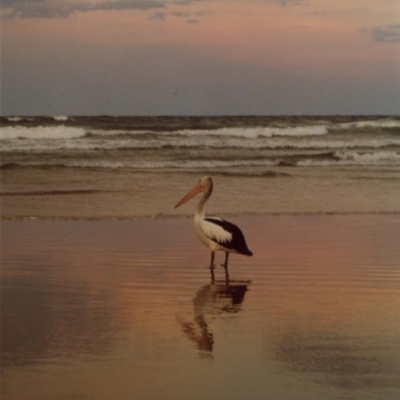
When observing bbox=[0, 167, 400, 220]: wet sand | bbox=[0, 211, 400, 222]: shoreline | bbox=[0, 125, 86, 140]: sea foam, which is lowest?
bbox=[0, 125, 86, 140]: sea foam

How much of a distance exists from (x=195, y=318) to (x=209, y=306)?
43 cm

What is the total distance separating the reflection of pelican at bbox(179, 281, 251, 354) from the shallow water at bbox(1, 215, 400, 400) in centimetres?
1

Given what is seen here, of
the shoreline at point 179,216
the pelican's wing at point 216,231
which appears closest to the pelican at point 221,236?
the pelican's wing at point 216,231

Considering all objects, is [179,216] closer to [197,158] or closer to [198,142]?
[197,158]

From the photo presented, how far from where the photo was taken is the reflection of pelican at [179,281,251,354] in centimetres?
611

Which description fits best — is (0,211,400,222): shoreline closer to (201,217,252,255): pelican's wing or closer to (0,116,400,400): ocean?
(0,116,400,400): ocean

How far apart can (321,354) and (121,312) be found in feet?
5.30

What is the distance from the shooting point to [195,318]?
264 inches

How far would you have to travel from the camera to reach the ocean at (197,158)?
594 inches

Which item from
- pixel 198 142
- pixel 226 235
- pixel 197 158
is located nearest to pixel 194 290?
pixel 226 235

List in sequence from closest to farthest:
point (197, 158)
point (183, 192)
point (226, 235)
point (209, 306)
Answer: point (209, 306)
point (226, 235)
point (183, 192)
point (197, 158)

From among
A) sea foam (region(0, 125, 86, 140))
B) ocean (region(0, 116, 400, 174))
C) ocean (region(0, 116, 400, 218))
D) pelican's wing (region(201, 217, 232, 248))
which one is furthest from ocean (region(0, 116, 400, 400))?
sea foam (region(0, 125, 86, 140))

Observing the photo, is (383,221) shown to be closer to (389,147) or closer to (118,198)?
(118,198)

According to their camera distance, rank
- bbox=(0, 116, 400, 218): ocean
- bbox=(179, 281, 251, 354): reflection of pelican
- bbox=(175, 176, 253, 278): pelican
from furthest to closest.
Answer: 1. bbox=(0, 116, 400, 218): ocean
2. bbox=(175, 176, 253, 278): pelican
3. bbox=(179, 281, 251, 354): reflection of pelican
